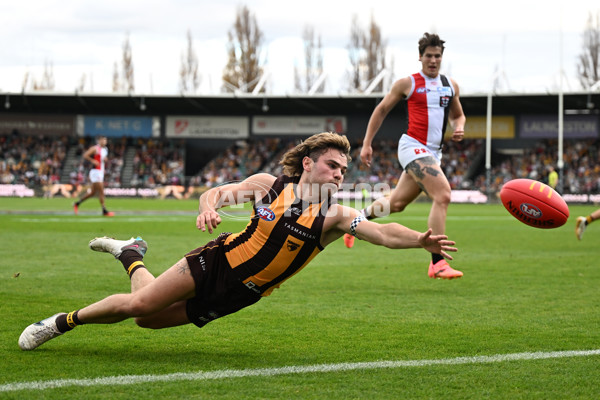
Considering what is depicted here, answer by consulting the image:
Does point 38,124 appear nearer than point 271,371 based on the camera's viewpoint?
No

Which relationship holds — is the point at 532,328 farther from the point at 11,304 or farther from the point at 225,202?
the point at 11,304

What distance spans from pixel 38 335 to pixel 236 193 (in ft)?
5.14

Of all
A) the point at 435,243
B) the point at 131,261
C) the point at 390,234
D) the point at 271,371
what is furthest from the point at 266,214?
the point at 131,261

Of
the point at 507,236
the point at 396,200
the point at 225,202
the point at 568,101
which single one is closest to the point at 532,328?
the point at 225,202

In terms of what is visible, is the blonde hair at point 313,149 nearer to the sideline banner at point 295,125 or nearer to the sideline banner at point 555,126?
the sideline banner at point 555,126

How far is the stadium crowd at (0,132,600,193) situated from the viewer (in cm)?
4750

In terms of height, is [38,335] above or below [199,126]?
below

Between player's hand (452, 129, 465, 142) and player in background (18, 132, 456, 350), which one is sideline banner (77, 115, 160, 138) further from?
player in background (18, 132, 456, 350)

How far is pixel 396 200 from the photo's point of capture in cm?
906

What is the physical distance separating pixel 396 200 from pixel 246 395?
5.56m

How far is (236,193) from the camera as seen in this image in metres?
4.92

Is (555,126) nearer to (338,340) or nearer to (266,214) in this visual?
(338,340)

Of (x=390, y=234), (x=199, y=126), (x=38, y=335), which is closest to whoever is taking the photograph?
(x=390, y=234)

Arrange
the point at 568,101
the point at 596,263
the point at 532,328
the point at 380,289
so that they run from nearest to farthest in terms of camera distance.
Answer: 1. the point at 532,328
2. the point at 380,289
3. the point at 596,263
4. the point at 568,101
